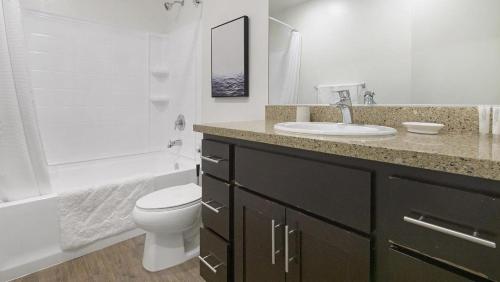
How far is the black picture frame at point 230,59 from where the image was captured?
192 cm

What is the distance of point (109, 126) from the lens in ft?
9.27

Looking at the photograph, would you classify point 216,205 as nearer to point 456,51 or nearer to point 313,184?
point 313,184

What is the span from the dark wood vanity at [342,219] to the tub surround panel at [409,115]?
0.54 m

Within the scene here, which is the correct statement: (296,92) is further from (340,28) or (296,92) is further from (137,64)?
(137,64)

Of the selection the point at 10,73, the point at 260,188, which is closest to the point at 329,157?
the point at 260,188

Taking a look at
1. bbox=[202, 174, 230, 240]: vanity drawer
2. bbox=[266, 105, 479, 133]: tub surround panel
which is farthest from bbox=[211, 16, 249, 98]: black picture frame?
bbox=[202, 174, 230, 240]: vanity drawer

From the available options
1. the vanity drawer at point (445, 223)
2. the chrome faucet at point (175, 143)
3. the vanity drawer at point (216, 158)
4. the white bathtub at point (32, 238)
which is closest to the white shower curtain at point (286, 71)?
the vanity drawer at point (216, 158)

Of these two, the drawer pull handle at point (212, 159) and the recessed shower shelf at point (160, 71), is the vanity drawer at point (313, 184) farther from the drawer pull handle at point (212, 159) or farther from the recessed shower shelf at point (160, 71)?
the recessed shower shelf at point (160, 71)

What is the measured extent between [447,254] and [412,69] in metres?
0.82

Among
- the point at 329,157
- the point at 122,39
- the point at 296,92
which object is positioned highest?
the point at 122,39

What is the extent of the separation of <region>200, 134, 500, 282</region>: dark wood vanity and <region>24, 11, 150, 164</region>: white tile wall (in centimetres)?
196

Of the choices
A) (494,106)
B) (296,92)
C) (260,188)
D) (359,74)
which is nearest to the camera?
(494,106)

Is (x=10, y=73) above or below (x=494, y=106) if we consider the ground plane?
above

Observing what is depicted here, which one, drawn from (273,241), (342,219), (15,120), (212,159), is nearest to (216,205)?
(212,159)
